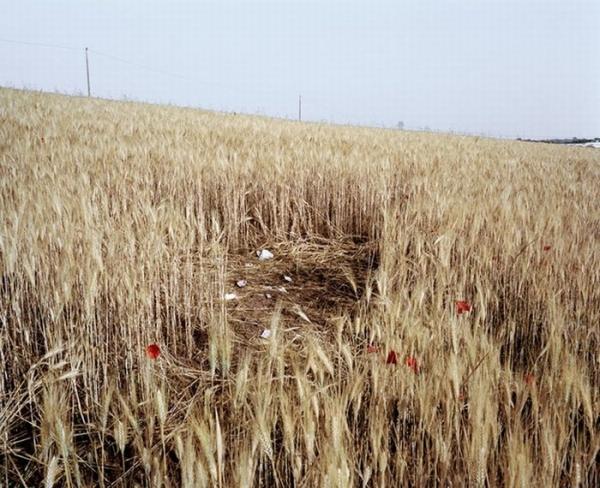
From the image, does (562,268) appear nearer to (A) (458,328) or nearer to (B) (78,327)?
(A) (458,328)

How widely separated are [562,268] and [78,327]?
1560 millimetres

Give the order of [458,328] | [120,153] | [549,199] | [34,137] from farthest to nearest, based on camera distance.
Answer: [34,137] < [120,153] < [549,199] < [458,328]

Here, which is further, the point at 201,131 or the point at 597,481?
the point at 201,131

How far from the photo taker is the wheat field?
0.77 meters

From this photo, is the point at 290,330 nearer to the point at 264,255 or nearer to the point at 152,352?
the point at 152,352

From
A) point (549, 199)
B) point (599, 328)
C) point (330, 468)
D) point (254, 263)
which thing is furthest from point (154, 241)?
point (549, 199)

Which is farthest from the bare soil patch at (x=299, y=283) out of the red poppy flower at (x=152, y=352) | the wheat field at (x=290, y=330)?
the red poppy flower at (x=152, y=352)

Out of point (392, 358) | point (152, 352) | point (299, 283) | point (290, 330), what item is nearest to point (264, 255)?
point (299, 283)

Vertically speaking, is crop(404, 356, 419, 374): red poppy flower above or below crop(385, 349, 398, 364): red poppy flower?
below

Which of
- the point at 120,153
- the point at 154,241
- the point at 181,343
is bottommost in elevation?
the point at 181,343

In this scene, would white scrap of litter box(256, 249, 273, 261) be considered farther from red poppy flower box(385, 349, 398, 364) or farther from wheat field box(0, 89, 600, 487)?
red poppy flower box(385, 349, 398, 364)

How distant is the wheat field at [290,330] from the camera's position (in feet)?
2.54

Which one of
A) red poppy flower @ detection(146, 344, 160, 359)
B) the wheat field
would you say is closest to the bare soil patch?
the wheat field

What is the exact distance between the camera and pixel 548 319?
1285mm
